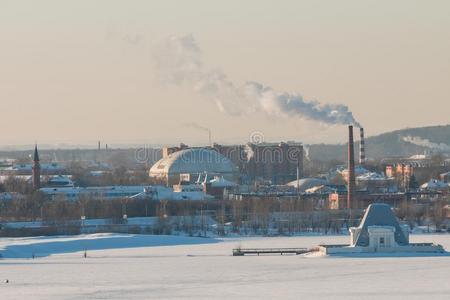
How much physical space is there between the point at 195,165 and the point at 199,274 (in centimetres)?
7899

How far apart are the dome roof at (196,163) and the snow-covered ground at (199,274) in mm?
62945

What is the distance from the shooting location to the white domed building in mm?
119312

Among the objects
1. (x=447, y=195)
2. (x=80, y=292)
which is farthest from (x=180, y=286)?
(x=447, y=195)

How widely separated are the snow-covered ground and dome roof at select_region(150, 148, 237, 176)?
6294 cm

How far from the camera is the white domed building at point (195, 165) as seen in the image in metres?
119

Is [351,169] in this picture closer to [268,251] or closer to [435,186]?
[435,186]

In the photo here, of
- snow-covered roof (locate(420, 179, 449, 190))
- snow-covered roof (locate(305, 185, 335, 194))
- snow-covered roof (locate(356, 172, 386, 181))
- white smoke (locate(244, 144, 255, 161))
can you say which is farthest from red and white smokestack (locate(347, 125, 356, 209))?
white smoke (locate(244, 144, 255, 161))

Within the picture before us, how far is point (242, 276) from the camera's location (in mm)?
41594

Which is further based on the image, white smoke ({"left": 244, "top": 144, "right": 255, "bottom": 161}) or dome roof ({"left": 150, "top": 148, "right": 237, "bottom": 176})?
white smoke ({"left": 244, "top": 144, "right": 255, "bottom": 161})

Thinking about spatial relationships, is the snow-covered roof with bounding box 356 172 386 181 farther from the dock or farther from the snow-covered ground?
the dock

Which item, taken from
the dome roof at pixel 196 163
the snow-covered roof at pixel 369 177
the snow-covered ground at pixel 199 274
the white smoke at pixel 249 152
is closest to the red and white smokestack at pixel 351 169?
the snow-covered ground at pixel 199 274

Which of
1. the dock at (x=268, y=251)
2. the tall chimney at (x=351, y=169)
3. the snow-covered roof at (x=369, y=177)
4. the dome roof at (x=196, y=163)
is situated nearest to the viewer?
the dock at (x=268, y=251)

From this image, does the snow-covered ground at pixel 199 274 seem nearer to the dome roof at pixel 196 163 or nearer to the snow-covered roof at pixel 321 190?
the snow-covered roof at pixel 321 190

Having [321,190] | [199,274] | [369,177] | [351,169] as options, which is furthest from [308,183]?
[199,274]
